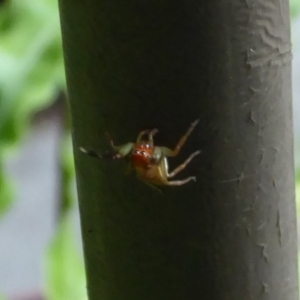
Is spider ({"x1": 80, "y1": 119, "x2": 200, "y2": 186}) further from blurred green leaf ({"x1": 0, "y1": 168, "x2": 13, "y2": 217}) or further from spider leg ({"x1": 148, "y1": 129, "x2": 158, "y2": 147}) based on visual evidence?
blurred green leaf ({"x1": 0, "y1": 168, "x2": 13, "y2": 217})

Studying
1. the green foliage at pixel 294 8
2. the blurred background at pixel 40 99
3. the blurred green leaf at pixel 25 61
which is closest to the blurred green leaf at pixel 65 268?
the blurred background at pixel 40 99

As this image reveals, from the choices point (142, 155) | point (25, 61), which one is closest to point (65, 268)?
point (25, 61)

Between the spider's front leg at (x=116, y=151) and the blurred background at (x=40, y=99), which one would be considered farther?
the blurred background at (x=40, y=99)

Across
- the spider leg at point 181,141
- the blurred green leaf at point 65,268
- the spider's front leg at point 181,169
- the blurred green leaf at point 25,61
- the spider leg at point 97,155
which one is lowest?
the blurred green leaf at point 65,268

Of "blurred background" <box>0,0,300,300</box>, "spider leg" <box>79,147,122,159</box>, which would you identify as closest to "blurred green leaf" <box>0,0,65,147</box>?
"blurred background" <box>0,0,300,300</box>

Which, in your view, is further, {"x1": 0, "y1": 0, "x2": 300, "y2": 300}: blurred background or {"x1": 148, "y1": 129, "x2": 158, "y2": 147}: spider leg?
{"x1": 0, "y1": 0, "x2": 300, "y2": 300}: blurred background

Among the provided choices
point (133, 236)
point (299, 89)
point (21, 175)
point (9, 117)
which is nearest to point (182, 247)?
point (133, 236)

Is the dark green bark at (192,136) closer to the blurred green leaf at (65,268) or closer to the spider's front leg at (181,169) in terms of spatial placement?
the spider's front leg at (181,169)
